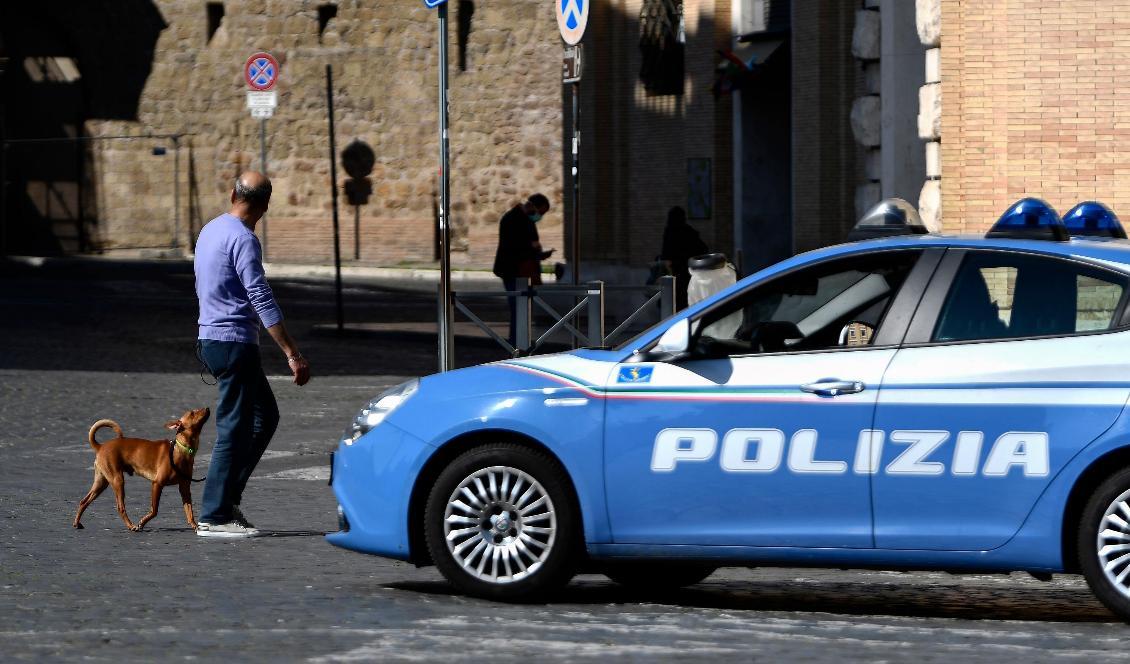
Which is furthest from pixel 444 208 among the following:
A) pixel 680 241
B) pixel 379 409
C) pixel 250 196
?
pixel 680 241

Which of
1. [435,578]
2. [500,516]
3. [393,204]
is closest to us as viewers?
[500,516]

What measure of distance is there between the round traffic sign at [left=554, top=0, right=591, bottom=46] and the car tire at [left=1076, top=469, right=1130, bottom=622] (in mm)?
10804

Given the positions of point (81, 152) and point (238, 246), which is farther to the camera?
point (81, 152)

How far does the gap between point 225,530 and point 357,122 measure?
47593 millimetres

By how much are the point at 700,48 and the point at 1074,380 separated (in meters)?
24.8

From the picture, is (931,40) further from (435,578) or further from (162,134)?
(162,134)

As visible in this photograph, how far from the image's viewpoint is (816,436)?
8438 millimetres

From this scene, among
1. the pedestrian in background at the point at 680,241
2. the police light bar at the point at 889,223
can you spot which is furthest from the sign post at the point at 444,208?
the pedestrian in background at the point at 680,241

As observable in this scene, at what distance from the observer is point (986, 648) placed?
7750 millimetres

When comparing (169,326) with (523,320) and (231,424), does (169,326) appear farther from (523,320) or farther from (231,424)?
(231,424)

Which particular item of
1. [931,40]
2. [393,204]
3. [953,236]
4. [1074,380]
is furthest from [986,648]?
[393,204]

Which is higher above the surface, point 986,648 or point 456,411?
point 456,411

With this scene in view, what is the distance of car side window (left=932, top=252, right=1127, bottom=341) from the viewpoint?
8.35 metres

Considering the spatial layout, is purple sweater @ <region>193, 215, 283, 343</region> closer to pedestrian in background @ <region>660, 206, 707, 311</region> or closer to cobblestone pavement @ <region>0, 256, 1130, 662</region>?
cobblestone pavement @ <region>0, 256, 1130, 662</region>
